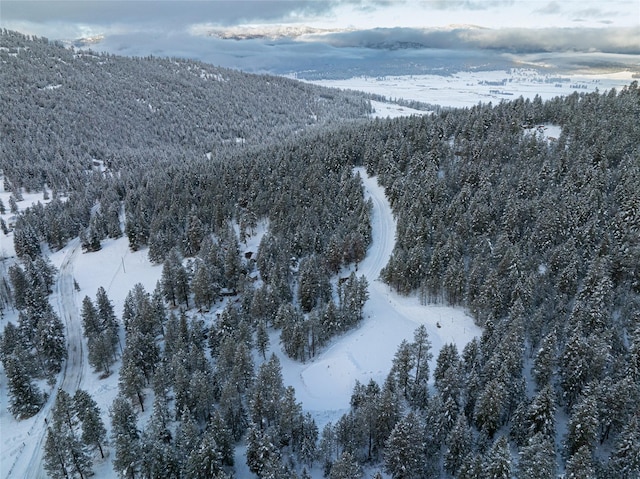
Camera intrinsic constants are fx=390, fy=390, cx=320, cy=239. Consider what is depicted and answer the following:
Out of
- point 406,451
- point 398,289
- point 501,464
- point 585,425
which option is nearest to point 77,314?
point 398,289

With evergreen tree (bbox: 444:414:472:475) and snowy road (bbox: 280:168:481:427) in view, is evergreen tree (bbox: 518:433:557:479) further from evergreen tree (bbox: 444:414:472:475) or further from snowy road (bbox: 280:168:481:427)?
snowy road (bbox: 280:168:481:427)

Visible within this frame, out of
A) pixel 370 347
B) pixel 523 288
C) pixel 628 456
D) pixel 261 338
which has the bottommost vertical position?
pixel 370 347

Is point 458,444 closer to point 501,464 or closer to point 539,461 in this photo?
point 501,464

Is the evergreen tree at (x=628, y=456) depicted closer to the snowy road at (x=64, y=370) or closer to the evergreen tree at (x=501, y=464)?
the evergreen tree at (x=501, y=464)

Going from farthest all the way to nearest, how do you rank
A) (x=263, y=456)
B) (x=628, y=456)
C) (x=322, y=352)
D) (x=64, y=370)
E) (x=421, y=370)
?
1. (x=64, y=370)
2. (x=322, y=352)
3. (x=421, y=370)
4. (x=263, y=456)
5. (x=628, y=456)

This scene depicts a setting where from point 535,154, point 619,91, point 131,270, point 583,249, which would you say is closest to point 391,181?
point 535,154

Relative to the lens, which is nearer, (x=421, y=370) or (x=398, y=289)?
(x=421, y=370)
